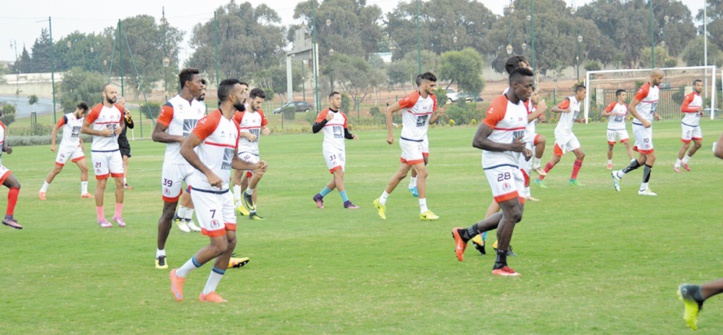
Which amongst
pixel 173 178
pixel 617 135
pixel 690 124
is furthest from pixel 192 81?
pixel 617 135

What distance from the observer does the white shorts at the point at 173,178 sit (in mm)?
11039

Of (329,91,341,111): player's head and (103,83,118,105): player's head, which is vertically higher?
(103,83,118,105): player's head

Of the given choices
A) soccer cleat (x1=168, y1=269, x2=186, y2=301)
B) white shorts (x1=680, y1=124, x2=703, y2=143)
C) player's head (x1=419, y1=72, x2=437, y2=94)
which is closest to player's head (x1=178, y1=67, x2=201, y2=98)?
soccer cleat (x1=168, y1=269, x2=186, y2=301)

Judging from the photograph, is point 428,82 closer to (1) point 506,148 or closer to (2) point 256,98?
(2) point 256,98

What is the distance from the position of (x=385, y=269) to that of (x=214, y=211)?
2.43 m

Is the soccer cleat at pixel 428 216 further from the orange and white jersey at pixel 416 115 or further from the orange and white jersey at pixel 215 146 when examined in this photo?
the orange and white jersey at pixel 215 146

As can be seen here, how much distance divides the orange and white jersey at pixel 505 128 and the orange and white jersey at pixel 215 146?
9.26ft

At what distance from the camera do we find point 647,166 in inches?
678

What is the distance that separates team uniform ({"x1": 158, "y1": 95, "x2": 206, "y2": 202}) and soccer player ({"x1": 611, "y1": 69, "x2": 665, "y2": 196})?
9268 mm

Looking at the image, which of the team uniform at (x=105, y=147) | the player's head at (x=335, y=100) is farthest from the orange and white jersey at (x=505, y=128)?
the team uniform at (x=105, y=147)

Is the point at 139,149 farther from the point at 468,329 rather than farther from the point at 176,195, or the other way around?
the point at 468,329

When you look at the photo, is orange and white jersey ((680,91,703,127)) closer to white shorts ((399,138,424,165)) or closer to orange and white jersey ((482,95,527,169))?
white shorts ((399,138,424,165))

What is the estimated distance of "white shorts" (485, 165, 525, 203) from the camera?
9828 millimetres

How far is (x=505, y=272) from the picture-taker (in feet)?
31.9
